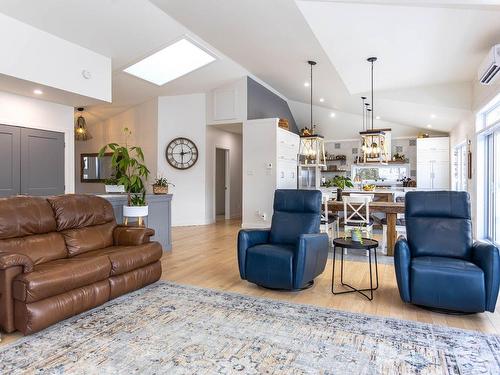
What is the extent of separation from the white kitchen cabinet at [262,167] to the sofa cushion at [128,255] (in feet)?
14.5

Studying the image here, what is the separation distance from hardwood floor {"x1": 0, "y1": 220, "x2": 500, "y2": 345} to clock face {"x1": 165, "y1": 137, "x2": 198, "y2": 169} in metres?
2.65

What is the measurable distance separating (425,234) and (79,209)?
356cm

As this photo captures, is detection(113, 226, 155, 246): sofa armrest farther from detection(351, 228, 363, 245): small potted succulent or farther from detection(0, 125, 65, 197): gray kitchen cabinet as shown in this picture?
detection(0, 125, 65, 197): gray kitchen cabinet

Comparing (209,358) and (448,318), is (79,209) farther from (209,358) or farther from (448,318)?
(448,318)

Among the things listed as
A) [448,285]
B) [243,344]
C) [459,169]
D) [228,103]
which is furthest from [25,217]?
[459,169]

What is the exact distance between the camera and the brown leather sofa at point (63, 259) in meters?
2.59

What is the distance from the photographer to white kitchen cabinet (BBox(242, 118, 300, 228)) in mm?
7902

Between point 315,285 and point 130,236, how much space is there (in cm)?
207

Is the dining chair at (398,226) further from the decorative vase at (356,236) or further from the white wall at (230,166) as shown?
the white wall at (230,166)

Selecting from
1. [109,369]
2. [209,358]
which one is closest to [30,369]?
[109,369]

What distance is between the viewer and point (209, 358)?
2266mm

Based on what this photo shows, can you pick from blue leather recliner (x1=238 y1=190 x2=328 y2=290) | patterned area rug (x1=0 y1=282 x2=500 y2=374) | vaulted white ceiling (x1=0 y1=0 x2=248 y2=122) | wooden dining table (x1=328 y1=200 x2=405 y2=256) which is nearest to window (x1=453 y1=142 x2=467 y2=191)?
wooden dining table (x1=328 y1=200 x2=405 y2=256)

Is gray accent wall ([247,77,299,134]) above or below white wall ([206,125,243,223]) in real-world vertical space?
above

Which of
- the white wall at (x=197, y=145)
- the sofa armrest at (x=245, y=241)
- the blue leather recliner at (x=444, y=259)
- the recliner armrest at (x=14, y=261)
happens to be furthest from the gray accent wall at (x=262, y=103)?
the recliner armrest at (x=14, y=261)
